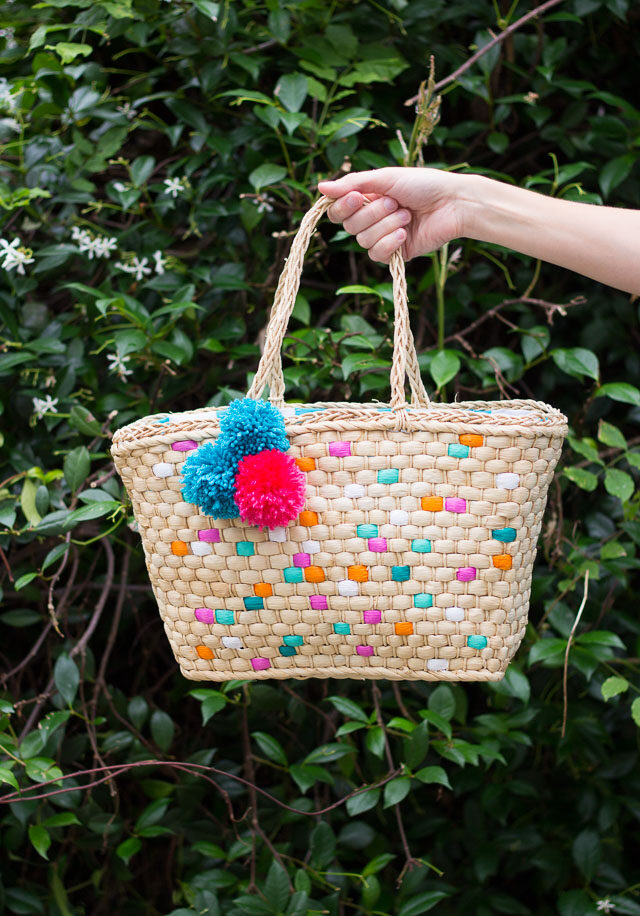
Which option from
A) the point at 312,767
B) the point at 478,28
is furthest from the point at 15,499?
the point at 478,28

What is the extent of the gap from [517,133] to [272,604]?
3.49 ft

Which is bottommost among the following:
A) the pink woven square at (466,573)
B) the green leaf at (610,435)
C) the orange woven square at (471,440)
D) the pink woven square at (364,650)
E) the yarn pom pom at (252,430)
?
the green leaf at (610,435)

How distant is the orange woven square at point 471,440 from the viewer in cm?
74

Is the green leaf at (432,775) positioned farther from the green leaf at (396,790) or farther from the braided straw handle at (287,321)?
the braided straw handle at (287,321)

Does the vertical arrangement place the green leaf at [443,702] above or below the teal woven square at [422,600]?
below

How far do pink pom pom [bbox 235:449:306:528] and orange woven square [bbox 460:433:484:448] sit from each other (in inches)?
5.8

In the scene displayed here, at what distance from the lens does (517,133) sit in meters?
1.47

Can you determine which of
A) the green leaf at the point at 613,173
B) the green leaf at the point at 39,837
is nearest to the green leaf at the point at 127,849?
the green leaf at the point at 39,837

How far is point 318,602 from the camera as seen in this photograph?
0.78 metres

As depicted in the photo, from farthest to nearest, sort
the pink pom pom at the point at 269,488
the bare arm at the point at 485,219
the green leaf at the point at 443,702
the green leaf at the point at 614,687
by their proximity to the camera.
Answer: the green leaf at the point at 443,702 → the green leaf at the point at 614,687 → the bare arm at the point at 485,219 → the pink pom pom at the point at 269,488

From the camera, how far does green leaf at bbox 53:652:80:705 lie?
110cm

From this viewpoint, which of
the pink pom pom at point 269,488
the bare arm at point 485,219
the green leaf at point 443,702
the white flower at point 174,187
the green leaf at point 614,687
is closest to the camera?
the pink pom pom at point 269,488

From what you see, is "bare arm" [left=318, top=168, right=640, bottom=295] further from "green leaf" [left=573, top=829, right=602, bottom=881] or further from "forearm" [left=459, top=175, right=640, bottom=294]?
"green leaf" [left=573, top=829, right=602, bottom=881]

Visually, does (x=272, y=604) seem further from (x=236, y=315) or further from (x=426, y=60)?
(x=426, y=60)
